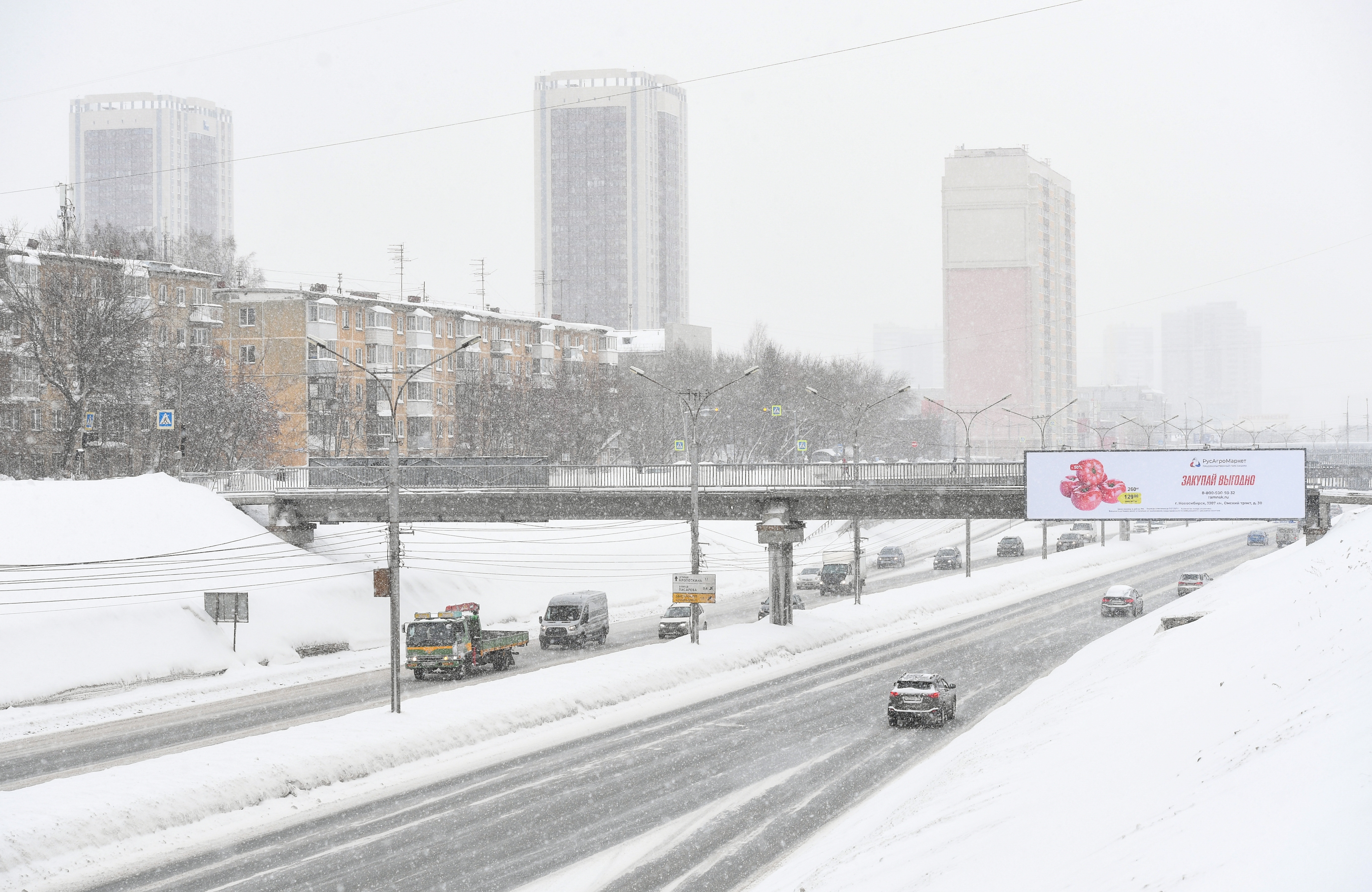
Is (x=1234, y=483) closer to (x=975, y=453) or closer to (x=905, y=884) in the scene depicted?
(x=905, y=884)

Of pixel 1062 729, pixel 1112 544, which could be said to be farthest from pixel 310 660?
pixel 1112 544

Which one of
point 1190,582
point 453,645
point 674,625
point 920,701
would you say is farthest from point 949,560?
point 920,701

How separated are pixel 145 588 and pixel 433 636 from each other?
40.3 ft

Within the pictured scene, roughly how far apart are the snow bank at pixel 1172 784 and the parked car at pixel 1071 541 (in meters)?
72.2

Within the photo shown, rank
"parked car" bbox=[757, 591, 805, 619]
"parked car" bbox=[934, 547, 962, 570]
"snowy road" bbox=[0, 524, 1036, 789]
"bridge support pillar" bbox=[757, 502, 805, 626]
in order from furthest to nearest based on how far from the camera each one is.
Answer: "parked car" bbox=[934, 547, 962, 570]
"parked car" bbox=[757, 591, 805, 619]
"bridge support pillar" bbox=[757, 502, 805, 626]
"snowy road" bbox=[0, 524, 1036, 789]

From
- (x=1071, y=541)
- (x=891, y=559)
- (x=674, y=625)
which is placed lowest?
(x=891, y=559)

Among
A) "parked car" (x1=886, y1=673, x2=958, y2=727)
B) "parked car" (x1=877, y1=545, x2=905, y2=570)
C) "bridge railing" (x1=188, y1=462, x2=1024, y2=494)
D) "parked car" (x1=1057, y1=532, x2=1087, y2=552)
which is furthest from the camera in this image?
"parked car" (x1=1057, y1=532, x2=1087, y2=552)

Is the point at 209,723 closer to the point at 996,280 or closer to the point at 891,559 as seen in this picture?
the point at 891,559

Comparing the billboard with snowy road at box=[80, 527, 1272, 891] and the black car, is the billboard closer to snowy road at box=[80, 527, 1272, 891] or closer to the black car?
snowy road at box=[80, 527, 1272, 891]

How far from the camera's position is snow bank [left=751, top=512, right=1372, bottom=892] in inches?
368

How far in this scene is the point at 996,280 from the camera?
192m

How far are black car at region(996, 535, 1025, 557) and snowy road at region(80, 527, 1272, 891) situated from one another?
57.9 metres

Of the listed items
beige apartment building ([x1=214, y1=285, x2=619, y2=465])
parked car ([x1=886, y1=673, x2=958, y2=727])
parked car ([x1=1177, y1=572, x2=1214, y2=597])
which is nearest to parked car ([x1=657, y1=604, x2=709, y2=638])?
parked car ([x1=886, y1=673, x2=958, y2=727])

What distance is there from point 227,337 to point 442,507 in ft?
178
